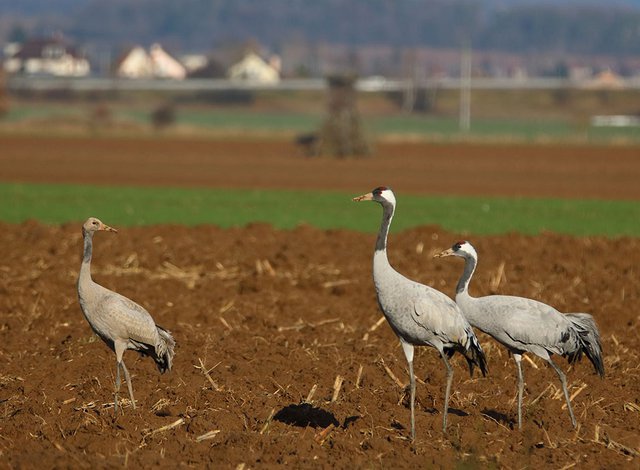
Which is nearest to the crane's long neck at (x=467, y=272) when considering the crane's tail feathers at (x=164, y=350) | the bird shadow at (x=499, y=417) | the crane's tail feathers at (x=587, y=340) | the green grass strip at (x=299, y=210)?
the crane's tail feathers at (x=587, y=340)

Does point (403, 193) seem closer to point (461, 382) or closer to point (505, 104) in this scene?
point (461, 382)

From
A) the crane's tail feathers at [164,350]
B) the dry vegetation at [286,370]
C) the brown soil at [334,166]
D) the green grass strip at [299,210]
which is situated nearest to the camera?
the dry vegetation at [286,370]

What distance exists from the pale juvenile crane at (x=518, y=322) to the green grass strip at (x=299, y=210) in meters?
16.3

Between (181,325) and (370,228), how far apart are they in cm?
1362

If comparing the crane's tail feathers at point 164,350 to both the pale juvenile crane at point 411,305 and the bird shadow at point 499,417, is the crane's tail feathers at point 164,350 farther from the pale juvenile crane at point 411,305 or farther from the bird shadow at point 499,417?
the bird shadow at point 499,417

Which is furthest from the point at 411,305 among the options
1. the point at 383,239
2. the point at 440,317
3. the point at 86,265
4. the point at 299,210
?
the point at 299,210

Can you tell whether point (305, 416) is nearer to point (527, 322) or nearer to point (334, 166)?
point (527, 322)

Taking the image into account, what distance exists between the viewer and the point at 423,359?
14.7 meters

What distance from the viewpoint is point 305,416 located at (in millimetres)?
12062

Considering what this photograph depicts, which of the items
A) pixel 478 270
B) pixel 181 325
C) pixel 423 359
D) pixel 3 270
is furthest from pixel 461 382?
pixel 3 270

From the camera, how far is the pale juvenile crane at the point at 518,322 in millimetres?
11758

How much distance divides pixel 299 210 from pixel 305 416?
22370mm

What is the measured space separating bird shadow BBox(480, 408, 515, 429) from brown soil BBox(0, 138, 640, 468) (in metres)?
0.06

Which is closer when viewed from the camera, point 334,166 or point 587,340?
point 587,340
